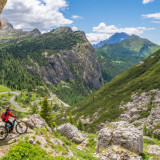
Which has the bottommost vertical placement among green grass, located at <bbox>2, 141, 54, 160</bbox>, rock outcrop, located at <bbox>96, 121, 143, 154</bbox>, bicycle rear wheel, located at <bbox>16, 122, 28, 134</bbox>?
rock outcrop, located at <bbox>96, 121, 143, 154</bbox>

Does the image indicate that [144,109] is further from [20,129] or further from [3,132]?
[3,132]

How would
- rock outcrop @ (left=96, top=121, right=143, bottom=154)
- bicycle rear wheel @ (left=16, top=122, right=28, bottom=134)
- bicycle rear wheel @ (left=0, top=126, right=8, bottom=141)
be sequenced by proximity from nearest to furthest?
bicycle rear wheel @ (left=0, top=126, right=8, bottom=141)
bicycle rear wheel @ (left=16, top=122, right=28, bottom=134)
rock outcrop @ (left=96, top=121, right=143, bottom=154)

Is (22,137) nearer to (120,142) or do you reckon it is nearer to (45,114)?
(120,142)

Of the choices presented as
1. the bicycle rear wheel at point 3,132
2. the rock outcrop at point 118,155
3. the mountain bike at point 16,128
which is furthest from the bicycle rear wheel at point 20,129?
the rock outcrop at point 118,155

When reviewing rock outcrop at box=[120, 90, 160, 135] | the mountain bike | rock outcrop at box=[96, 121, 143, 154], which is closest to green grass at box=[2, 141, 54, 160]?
the mountain bike

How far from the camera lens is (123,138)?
2452cm

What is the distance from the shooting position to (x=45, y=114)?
57.3 m

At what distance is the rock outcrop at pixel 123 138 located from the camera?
2388cm

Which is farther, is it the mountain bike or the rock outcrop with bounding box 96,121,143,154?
the rock outcrop with bounding box 96,121,143,154

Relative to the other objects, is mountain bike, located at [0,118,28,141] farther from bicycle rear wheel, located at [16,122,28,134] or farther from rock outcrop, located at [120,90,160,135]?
rock outcrop, located at [120,90,160,135]

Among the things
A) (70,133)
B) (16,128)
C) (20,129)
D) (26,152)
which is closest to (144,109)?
(70,133)

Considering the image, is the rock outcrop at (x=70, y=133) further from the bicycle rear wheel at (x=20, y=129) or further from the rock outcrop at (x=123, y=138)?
the bicycle rear wheel at (x=20, y=129)

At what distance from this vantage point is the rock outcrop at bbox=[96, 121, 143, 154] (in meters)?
23.9

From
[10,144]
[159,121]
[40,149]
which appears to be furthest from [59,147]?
[159,121]
